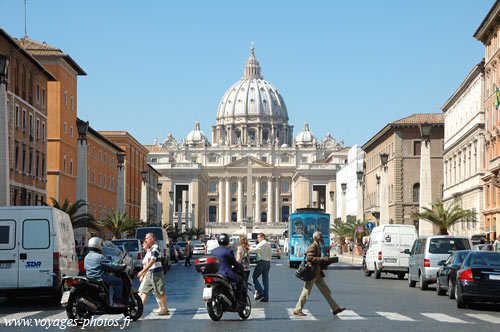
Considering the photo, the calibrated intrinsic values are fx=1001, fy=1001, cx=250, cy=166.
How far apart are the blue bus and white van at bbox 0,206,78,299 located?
27.7 m

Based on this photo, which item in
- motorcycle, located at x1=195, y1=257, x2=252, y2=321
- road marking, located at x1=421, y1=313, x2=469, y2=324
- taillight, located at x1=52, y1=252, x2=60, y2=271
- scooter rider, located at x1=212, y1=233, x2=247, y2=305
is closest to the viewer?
motorcycle, located at x1=195, y1=257, x2=252, y2=321

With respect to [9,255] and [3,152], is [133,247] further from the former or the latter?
[9,255]

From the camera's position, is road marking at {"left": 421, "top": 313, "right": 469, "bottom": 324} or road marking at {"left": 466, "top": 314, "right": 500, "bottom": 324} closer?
road marking at {"left": 421, "top": 313, "right": 469, "bottom": 324}

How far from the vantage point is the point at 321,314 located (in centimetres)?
1908

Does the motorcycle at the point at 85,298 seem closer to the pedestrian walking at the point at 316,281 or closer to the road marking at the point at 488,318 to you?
the pedestrian walking at the point at 316,281

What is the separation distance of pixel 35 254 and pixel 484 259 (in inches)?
382

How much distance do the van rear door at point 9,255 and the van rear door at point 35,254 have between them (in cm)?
11

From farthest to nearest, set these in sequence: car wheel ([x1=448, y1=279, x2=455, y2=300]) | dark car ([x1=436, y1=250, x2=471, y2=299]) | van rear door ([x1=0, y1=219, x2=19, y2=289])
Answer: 1. car wheel ([x1=448, y1=279, x2=455, y2=300])
2. dark car ([x1=436, y1=250, x2=471, y2=299])
3. van rear door ([x1=0, y1=219, x2=19, y2=289])

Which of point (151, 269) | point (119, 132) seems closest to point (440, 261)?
point (151, 269)

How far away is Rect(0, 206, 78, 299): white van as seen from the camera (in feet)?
69.4

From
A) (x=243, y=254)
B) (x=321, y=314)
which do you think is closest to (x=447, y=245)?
(x=243, y=254)

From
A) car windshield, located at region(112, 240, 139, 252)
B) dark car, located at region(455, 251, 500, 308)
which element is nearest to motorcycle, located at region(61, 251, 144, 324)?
dark car, located at region(455, 251, 500, 308)

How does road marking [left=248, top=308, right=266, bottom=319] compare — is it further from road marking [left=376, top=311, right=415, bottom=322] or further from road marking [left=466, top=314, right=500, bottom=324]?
road marking [left=466, top=314, right=500, bottom=324]

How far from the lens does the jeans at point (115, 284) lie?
1659cm
